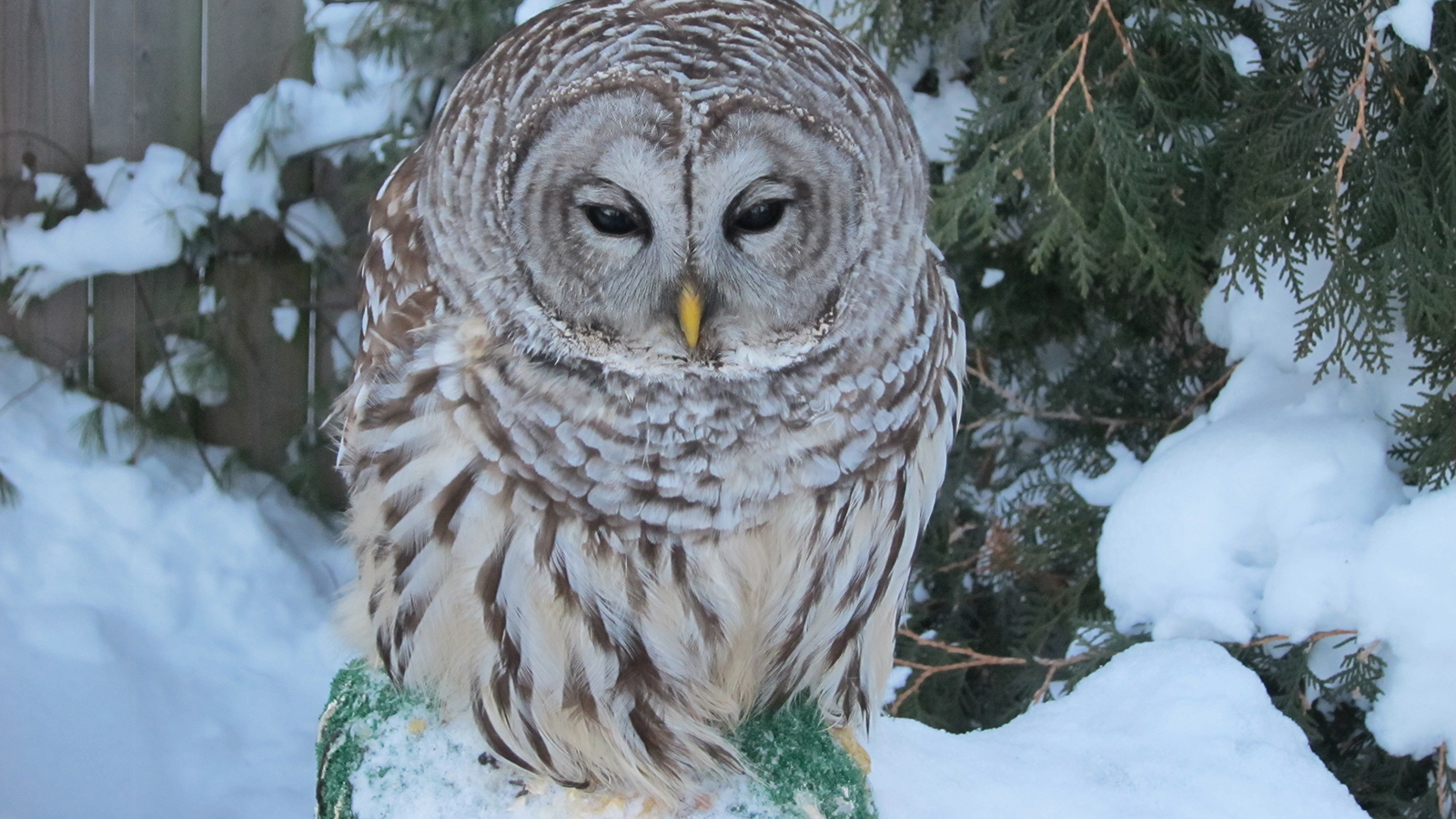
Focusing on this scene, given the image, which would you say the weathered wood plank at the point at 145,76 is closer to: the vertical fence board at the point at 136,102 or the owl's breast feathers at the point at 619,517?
the vertical fence board at the point at 136,102

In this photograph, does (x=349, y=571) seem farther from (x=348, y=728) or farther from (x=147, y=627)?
(x=348, y=728)

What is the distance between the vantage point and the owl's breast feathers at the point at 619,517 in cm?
132

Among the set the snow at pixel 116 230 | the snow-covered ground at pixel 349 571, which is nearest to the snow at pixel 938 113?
the snow-covered ground at pixel 349 571

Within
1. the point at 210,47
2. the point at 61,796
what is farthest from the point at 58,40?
the point at 61,796

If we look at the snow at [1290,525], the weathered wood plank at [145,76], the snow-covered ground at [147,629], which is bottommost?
the snow-covered ground at [147,629]

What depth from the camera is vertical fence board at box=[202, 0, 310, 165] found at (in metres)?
3.61

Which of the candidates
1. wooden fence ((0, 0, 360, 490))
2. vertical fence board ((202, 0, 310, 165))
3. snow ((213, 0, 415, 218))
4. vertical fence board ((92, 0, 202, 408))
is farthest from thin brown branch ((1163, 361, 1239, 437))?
vertical fence board ((92, 0, 202, 408))

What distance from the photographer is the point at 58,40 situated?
3.45 meters

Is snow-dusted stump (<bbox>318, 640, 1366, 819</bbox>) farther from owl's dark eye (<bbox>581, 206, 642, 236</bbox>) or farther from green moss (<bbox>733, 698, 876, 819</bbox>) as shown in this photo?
owl's dark eye (<bbox>581, 206, 642, 236</bbox>)

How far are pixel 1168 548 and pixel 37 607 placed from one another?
3246 millimetres

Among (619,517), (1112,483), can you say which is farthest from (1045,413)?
(619,517)

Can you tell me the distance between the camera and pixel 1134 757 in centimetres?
183

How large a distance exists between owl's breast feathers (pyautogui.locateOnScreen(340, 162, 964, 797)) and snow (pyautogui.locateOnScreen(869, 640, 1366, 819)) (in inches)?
13.1

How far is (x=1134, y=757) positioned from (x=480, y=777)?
1020 mm
